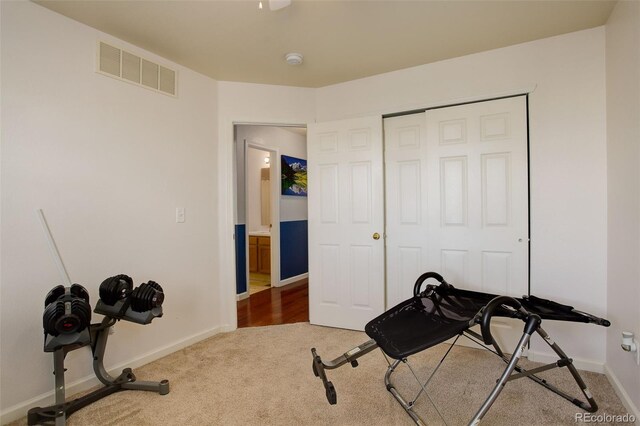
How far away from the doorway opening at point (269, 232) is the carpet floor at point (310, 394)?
3.26 feet

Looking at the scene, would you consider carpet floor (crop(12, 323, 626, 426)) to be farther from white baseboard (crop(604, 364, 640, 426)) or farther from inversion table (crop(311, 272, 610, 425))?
inversion table (crop(311, 272, 610, 425))

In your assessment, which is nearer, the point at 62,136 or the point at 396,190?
the point at 62,136

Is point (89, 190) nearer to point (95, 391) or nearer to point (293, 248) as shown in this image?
point (95, 391)

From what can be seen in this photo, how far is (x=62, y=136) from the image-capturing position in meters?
2.10

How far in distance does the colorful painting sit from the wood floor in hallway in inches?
61.0

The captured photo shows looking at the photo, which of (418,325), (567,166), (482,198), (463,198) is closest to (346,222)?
(463,198)

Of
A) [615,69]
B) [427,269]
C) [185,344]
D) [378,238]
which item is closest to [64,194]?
[185,344]

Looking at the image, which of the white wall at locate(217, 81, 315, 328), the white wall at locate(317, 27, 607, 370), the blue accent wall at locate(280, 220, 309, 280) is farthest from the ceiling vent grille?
the blue accent wall at locate(280, 220, 309, 280)

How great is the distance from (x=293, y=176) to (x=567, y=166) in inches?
149

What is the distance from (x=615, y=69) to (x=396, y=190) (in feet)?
5.53

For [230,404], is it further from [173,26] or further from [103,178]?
[173,26]

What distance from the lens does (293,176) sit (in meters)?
5.43

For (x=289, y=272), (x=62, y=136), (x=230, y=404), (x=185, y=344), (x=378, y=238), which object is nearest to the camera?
(x=230, y=404)

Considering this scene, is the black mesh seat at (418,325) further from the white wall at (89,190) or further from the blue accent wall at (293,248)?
the blue accent wall at (293,248)
